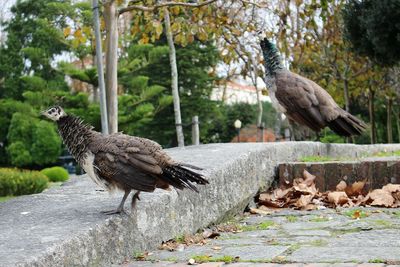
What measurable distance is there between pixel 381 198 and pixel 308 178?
854mm

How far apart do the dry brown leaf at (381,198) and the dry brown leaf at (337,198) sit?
22 centimetres

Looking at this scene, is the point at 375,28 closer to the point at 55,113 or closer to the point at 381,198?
the point at 381,198

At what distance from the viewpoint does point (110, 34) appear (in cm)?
870

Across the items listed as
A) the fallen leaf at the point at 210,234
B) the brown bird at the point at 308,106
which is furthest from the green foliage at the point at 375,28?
the fallen leaf at the point at 210,234

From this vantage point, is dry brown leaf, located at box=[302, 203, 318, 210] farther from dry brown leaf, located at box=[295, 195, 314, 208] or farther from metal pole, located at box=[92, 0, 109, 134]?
metal pole, located at box=[92, 0, 109, 134]

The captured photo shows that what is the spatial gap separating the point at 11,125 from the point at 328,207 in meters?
36.8

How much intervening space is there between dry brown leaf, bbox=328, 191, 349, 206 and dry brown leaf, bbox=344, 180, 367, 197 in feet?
0.74

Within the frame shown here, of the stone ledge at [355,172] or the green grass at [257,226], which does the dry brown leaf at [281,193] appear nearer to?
the stone ledge at [355,172]

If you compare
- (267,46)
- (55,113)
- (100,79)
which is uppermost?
(267,46)

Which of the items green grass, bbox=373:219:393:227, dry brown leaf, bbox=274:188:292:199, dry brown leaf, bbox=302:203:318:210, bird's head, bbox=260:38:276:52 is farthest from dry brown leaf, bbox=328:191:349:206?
bird's head, bbox=260:38:276:52

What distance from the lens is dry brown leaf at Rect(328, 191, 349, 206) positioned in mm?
5766

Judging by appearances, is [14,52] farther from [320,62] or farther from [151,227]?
[151,227]

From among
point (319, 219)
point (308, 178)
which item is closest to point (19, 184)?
point (308, 178)

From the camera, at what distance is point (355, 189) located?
611cm
